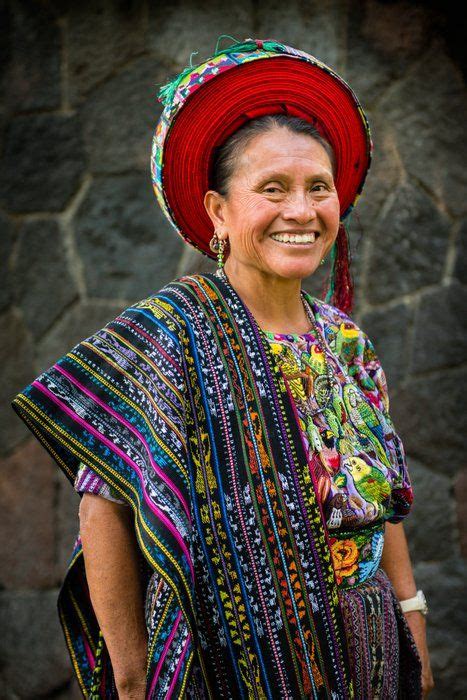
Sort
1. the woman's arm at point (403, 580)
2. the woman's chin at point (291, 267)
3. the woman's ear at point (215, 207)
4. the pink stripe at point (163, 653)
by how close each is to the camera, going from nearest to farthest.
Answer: the pink stripe at point (163, 653) → the woman's chin at point (291, 267) → the woman's ear at point (215, 207) → the woman's arm at point (403, 580)

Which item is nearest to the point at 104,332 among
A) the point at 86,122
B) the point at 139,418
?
the point at 139,418

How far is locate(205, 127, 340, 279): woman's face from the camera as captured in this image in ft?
5.85

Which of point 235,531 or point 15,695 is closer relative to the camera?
point 235,531

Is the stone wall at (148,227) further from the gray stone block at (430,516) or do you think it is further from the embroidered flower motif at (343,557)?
the embroidered flower motif at (343,557)

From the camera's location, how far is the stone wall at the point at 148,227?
301 cm

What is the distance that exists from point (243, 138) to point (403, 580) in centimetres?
126

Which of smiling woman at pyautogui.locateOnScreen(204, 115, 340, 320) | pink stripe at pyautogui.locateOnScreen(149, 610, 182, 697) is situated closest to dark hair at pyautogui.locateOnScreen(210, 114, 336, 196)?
smiling woman at pyautogui.locateOnScreen(204, 115, 340, 320)

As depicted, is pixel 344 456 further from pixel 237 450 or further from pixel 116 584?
pixel 116 584

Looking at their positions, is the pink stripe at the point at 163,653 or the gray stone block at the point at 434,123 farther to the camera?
the gray stone block at the point at 434,123

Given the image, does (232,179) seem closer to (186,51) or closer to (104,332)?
(104,332)

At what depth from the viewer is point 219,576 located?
155 centimetres

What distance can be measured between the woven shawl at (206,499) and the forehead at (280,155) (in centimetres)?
44

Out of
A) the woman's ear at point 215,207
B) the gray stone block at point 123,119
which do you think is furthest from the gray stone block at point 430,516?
the gray stone block at point 123,119

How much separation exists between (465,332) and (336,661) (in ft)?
5.71
